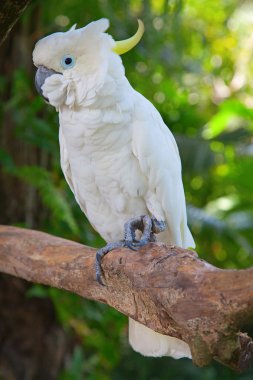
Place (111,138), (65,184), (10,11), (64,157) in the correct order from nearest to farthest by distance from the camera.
Result: (10,11)
(111,138)
(64,157)
(65,184)

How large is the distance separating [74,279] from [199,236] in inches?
59.6

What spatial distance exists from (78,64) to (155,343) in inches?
25.6

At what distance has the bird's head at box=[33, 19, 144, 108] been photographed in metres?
1.17

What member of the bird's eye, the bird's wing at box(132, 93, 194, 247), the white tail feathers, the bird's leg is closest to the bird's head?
the bird's eye

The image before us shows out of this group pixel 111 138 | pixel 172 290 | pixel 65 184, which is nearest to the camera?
pixel 172 290

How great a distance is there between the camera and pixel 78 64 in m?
1.19

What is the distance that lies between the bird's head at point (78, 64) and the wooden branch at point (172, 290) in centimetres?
35

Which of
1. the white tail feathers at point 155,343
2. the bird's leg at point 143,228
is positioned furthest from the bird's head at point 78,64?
the white tail feathers at point 155,343

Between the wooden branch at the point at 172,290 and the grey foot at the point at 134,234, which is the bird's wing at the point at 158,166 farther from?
the wooden branch at the point at 172,290

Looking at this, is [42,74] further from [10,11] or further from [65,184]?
[65,184]

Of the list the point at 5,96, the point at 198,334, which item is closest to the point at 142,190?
the point at 198,334

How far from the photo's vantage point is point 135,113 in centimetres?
125

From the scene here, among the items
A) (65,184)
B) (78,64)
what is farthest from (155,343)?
(65,184)

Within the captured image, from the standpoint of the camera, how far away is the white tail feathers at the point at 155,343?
49.9 inches
